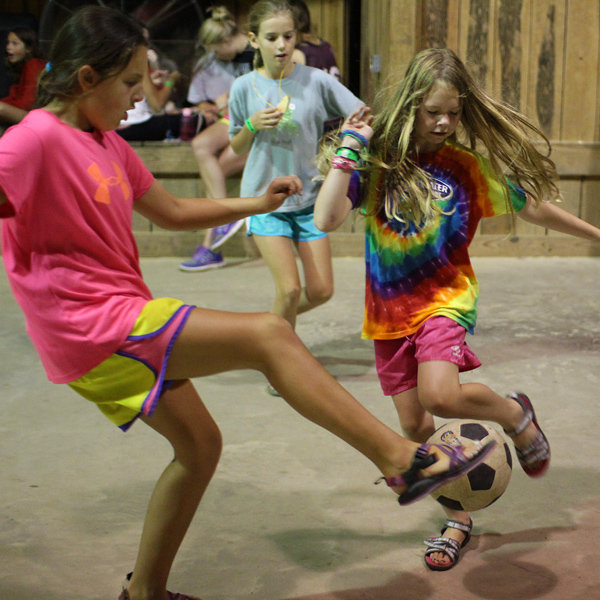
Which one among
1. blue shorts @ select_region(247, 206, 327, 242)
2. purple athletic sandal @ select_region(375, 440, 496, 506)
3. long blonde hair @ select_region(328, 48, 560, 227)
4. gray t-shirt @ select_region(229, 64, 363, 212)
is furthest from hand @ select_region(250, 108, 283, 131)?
purple athletic sandal @ select_region(375, 440, 496, 506)

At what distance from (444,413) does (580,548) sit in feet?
1.96

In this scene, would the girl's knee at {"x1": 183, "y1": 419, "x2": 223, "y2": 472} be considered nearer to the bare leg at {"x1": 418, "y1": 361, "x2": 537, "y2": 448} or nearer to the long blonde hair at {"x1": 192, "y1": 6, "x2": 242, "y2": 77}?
the bare leg at {"x1": 418, "y1": 361, "x2": 537, "y2": 448}

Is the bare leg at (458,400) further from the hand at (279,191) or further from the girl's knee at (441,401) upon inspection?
the hand at (279,191)

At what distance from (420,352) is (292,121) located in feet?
6.71

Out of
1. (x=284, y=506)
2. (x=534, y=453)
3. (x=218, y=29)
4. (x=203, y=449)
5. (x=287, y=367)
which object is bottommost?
(x=284, y=506)

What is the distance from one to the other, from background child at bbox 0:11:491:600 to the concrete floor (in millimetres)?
615

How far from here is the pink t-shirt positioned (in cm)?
191

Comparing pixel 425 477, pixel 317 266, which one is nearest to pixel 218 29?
pixel 317 266

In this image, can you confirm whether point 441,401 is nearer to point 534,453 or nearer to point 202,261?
point 534,453

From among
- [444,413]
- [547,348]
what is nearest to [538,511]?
[444,413]

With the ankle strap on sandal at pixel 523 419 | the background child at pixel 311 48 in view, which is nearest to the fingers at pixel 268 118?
the ankle strap on sandal at pixel 523 419

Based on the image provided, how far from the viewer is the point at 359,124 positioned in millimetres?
2627

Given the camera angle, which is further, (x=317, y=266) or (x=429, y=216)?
(x=317, y=266)

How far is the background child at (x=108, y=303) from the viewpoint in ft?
6.29
